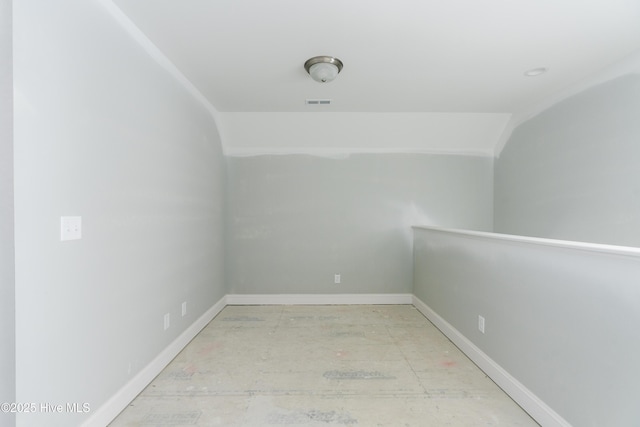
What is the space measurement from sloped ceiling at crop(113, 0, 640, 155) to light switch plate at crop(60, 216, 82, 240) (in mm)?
1264

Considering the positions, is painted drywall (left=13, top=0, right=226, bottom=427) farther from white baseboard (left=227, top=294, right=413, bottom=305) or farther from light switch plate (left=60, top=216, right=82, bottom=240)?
white baseboard (left=227, top=294, right=413, bottom=305)

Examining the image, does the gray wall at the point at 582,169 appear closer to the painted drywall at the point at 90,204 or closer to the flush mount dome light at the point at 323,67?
the flush mount dome light at the point at 323,67

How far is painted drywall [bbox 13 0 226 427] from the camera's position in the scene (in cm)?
121

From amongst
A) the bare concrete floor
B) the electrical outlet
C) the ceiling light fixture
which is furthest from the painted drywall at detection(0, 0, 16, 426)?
the ceiling light fixture

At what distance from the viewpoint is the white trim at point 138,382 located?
1.60 m

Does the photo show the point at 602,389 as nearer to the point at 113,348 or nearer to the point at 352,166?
the point at 113,348

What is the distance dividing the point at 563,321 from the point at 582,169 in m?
1.81

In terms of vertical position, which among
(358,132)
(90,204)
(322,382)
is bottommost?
(322,382)

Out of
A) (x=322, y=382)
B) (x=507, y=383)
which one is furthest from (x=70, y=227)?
(x=507, y=383)

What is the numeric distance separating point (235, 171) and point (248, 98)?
105 centimetres

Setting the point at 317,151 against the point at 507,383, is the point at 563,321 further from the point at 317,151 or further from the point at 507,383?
the point at 317,151

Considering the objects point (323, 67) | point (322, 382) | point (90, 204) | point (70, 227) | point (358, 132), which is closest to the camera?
point (70, 227)

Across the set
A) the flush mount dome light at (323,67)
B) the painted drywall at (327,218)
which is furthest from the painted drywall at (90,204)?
the painted drywall at (327,218)

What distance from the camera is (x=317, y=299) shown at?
3838 millimetres
